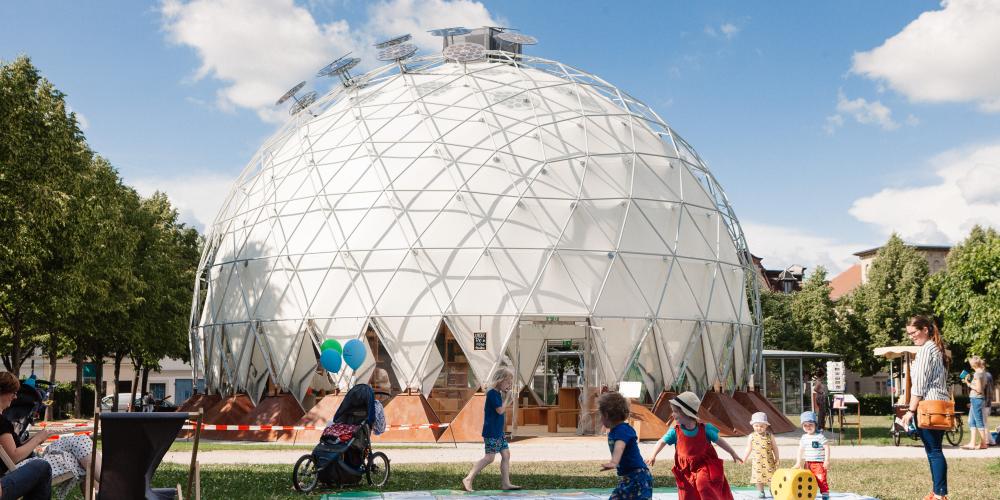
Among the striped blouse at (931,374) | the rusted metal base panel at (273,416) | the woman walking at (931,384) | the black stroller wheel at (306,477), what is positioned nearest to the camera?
the woman walking at (931,384)

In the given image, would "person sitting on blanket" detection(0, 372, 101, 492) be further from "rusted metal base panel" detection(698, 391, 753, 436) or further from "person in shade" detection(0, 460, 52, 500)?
"rusted metal base panel" detection(698, 391, 753, 436)

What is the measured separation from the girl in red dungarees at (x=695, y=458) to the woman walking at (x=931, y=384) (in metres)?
2.92

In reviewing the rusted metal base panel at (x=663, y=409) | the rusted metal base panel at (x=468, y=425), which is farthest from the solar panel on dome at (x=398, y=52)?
the rusted metal base panel at (x=663, y=409)

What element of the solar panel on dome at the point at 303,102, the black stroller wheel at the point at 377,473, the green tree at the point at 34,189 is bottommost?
the black stroller wheel at the point at 377,473

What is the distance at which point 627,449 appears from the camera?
8.53 m

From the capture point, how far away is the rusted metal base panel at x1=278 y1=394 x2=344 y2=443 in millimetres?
25188

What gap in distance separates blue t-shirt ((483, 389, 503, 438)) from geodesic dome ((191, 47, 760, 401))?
44.1ft

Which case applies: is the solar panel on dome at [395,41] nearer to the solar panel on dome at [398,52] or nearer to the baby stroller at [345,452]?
the solar panel on dome at [398,52]

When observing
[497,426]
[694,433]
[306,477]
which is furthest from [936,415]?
[306,477]

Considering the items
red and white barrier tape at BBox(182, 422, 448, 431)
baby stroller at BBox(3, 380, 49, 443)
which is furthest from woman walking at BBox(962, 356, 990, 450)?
baby stroller at BBox(3, 380, 49, 443)

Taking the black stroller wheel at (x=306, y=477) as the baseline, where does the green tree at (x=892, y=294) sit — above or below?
above

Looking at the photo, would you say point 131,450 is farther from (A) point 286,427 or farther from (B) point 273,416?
(B) point 273,416

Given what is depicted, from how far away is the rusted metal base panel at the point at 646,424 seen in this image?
82.6 feet

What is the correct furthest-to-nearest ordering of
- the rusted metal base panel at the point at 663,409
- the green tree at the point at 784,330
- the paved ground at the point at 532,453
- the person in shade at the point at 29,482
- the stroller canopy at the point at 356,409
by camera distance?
the green tree at the point at 784,330 → the rusted metal base panel at the point at 663,409 → the paved ground at the point at 532,453 → the stroller canopy at the point at 356,409 → the person in shade at the point at 29,482
